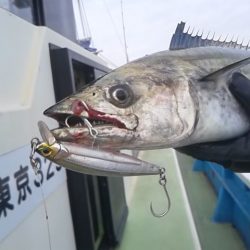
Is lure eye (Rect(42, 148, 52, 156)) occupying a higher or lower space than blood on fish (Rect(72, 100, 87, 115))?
lower

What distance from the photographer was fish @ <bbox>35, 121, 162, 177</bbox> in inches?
29.7

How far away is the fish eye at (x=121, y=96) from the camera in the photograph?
0.89m

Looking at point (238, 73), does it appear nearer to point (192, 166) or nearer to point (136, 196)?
point (136, 196)

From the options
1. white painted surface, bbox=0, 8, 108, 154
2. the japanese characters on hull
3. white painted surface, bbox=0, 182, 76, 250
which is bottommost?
white painted surface, bbox=0, 182, 76, 250

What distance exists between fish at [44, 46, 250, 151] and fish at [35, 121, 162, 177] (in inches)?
1.2

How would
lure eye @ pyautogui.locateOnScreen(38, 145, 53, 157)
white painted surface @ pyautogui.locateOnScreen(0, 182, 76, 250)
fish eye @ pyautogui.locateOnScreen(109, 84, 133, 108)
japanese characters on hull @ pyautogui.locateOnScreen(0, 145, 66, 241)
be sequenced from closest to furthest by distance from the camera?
lure eye @ pyautogui.locateOnScreen(38, 145, 53, 157) < fish eye @ pyautogui.locateOnScreen(109, 84, 133, 108) < japanese characters on hull @ pyautogui.locateOnScreen(0, 145, 66, 241) < white painted surface @ pyautogui.locateOnScreen(0, 182, 76, 250)

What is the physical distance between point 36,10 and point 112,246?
1427mm

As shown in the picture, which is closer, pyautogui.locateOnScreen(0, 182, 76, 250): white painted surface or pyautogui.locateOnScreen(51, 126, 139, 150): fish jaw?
pyautogui.locateOnScreen(51, 126, 139, 150): fish jaw

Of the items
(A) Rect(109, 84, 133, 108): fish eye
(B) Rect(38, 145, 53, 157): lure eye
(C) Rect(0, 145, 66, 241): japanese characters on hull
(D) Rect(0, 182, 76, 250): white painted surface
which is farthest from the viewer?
(D) Rect(0, 182, 76, 250): white painted surface

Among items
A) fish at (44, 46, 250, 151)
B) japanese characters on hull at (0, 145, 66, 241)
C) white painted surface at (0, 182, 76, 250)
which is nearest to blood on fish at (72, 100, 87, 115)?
fish at (44, 46, 250, 151)

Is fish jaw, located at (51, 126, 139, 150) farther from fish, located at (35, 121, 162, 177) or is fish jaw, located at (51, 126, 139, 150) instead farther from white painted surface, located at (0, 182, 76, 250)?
white painted surface, located at (0, 182, 76, 250)

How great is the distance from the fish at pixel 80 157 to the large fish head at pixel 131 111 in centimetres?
3

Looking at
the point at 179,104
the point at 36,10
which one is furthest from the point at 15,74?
the point at 179,104

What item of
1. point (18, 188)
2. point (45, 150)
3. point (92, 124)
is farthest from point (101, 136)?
point (18, 188)
